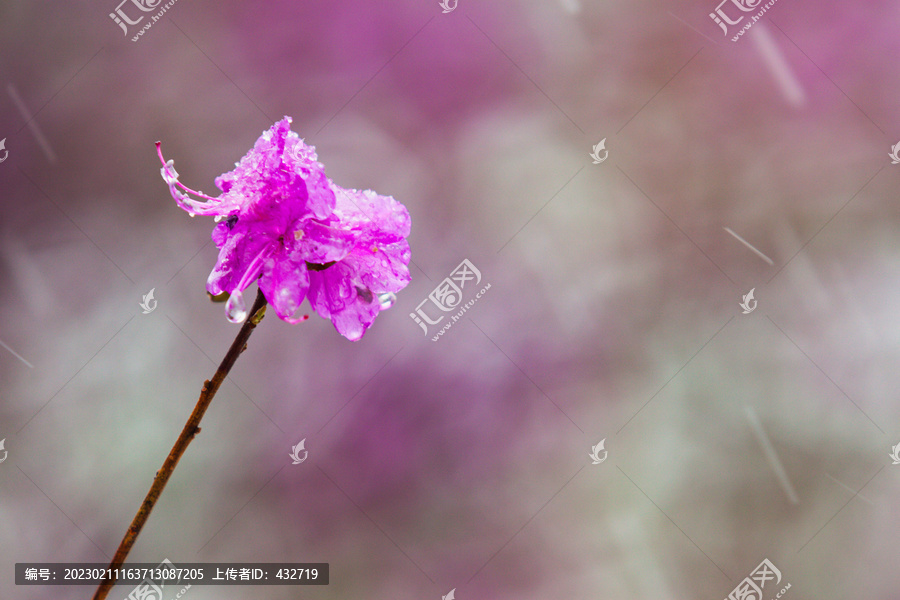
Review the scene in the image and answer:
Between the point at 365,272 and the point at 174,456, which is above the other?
the point at 365,272

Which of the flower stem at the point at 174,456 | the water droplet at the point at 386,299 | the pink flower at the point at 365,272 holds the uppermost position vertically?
the pink flower at the point at 365,272

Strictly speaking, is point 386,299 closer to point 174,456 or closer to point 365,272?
point 365,272

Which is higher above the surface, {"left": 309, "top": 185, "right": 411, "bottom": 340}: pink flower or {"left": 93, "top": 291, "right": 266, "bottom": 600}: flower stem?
{"left": 309, "top": 185, "right": 411, "bottom": 340}: pink flower

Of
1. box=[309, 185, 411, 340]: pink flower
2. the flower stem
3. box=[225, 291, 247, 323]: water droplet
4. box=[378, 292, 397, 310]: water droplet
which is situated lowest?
the flower stem

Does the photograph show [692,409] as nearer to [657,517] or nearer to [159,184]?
[657,517]

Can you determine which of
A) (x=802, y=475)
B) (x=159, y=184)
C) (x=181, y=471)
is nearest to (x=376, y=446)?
(x=181, y=471)

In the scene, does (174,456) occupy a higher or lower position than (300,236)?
lower

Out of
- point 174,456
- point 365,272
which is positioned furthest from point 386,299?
point 174,456

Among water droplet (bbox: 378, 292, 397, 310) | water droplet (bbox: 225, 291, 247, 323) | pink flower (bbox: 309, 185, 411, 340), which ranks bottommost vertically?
water droplet (bbox: 225, 291, 247, 323)
